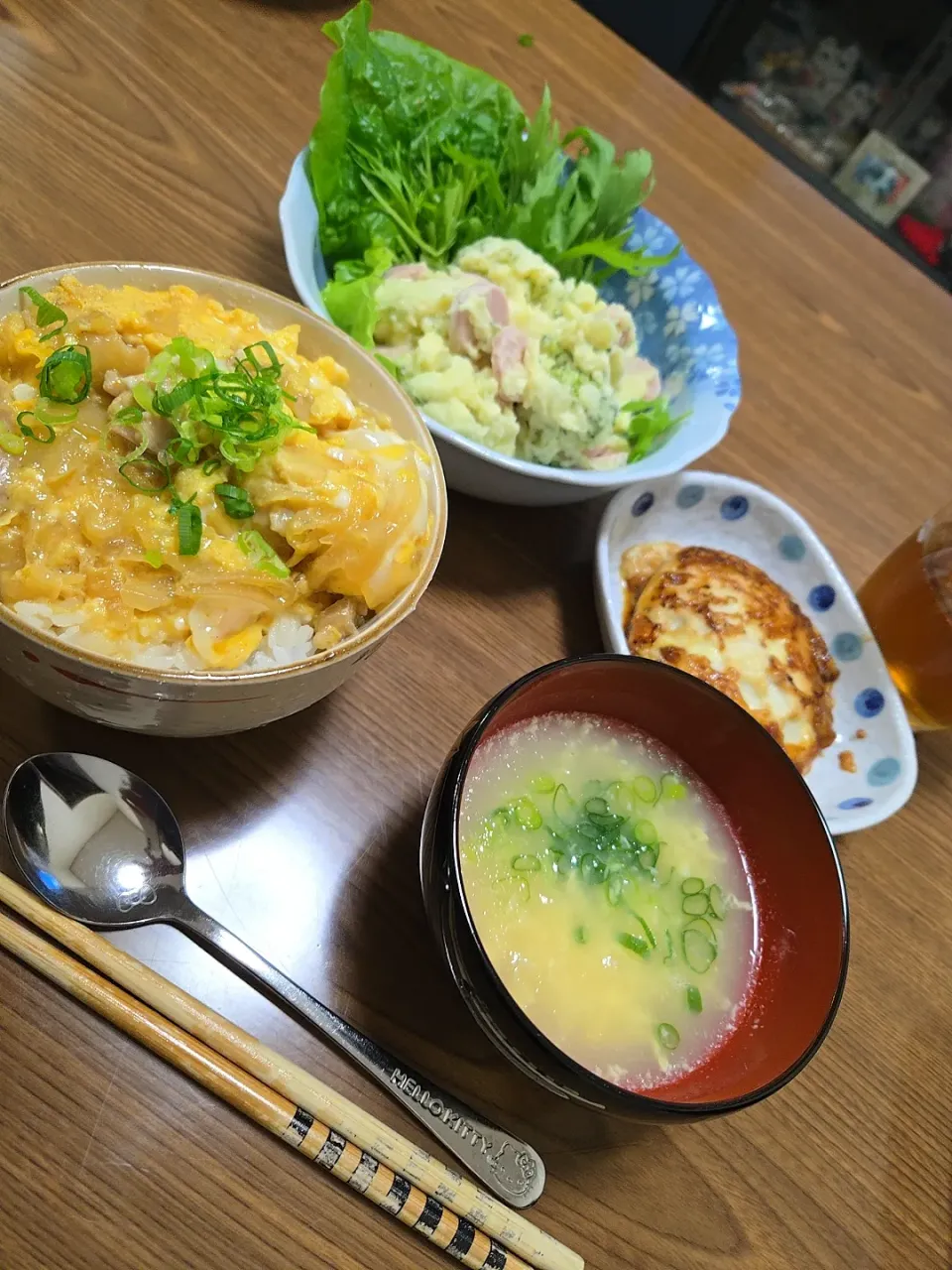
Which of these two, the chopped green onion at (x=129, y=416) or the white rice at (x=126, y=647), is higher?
the chopped green onion at (x=129, y=416)

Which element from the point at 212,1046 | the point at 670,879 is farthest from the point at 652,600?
the point at 212,1046

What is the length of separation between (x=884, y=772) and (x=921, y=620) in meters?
0.28

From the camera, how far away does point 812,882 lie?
3.63 ft

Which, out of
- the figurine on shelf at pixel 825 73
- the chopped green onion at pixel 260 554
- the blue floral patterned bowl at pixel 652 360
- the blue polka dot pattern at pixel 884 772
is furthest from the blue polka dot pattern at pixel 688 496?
the figurine on shelf at pixel 825 73

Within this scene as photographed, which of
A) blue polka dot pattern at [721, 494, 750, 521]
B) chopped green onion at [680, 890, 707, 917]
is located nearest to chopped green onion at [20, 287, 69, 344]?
chopped green onion at [680, 890, 707, 917]

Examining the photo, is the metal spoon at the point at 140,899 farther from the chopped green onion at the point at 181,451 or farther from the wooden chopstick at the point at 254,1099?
the chopped green onion at the point at 181,451

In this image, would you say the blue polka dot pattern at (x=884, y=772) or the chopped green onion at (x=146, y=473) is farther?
the blue polka dot pattern at (x=884, y=772)

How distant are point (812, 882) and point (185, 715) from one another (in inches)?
30.4

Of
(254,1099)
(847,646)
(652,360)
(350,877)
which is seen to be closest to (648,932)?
(350,877)

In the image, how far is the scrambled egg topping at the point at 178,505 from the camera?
0.97 m

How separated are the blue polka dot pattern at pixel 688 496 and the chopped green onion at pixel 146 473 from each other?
971 mm

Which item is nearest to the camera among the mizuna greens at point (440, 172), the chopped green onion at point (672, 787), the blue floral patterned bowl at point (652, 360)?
the chopped green onion at point (672, 787)

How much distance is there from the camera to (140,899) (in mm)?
1017

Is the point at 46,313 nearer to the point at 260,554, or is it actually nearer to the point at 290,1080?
the point at 260,554
